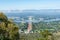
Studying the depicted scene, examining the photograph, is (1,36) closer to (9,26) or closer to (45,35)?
(9,26)

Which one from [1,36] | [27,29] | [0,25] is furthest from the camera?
[27,29]

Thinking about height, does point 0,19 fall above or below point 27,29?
above

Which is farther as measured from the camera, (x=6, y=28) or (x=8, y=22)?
(x=8, y=22)

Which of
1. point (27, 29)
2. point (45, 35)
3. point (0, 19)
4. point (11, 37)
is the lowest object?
point (27, 29)

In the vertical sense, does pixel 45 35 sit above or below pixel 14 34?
below

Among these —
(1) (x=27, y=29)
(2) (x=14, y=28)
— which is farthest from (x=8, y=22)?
(1) (x=27, y=29)

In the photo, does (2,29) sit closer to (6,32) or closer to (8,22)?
(6,32)

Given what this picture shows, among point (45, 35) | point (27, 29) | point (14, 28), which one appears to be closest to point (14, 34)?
point (14, 28)

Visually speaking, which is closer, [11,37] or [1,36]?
[1,36]

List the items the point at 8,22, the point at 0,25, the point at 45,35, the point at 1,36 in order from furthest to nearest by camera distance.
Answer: the point at 45,35 → the point at 8,22 → the point at 0,25 → the point at 1,36
